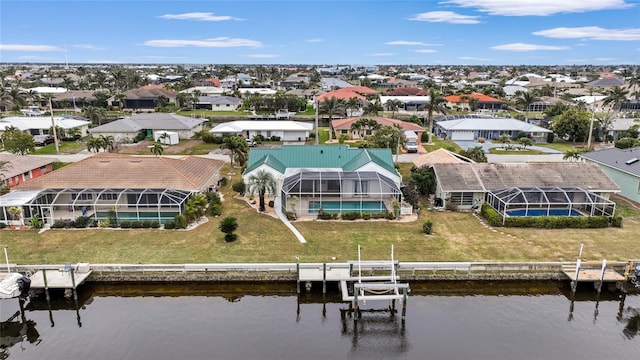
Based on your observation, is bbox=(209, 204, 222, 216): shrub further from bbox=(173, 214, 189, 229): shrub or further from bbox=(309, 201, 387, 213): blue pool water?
bbox=(309, 201, 387, 213): blue pool water

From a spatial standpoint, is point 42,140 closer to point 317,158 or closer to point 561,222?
point 317,158

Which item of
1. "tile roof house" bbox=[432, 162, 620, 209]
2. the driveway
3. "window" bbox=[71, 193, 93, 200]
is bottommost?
the driveway

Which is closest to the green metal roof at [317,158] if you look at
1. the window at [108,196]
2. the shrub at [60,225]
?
the window at [108,196]

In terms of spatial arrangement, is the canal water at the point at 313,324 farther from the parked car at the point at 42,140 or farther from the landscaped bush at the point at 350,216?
the parked car at the point at 42,140

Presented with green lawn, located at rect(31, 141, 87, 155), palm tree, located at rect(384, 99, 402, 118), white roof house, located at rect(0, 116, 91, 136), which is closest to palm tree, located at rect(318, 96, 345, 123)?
palm tree, located at rect(384, 99, 402, 118)

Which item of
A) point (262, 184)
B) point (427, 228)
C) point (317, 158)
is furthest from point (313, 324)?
point (317, 158)

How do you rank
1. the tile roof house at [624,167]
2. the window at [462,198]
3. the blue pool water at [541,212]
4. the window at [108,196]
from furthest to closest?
the tile roof house at [624,167] < the window at [462,198] < the window at [108,196] < the blue pool water at [541,212]

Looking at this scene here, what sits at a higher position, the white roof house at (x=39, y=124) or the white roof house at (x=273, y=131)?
the white roof house at (x=39, y=124)

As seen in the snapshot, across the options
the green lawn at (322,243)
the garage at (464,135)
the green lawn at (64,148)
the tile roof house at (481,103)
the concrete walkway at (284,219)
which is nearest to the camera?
the green lawn at (322,243)
